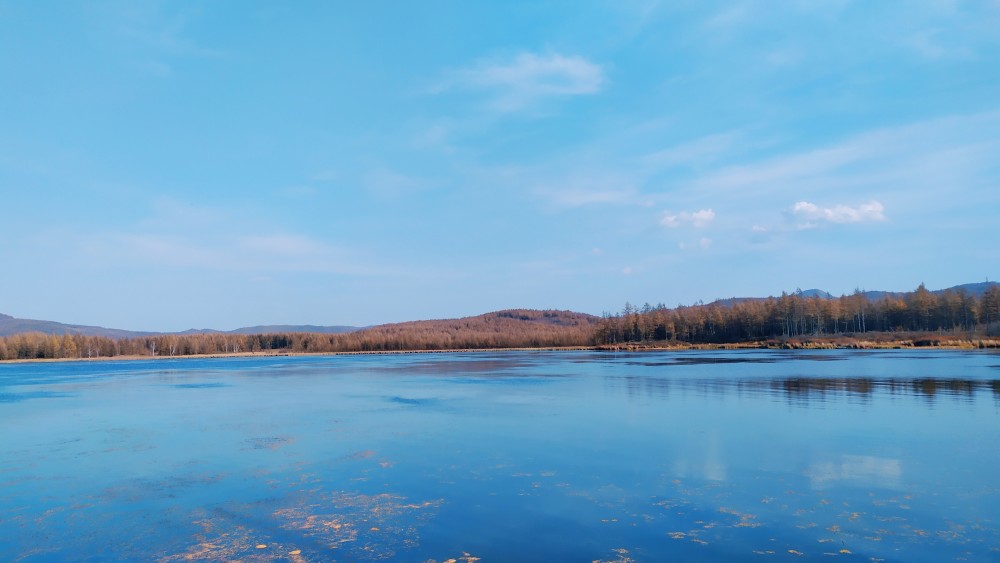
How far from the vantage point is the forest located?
85.2 m

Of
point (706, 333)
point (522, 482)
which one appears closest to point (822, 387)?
point (522, 482)

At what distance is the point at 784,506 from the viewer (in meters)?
8.80

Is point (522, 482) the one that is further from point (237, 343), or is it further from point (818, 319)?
point (237, 343)

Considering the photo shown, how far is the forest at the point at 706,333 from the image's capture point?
8525cm

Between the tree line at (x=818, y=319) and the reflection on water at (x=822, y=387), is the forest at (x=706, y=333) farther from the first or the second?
the reflection on water at (x=822, y=387)

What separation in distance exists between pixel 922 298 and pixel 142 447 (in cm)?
9871

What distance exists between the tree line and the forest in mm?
151

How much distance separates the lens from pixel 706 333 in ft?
358

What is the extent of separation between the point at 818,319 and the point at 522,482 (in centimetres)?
9884

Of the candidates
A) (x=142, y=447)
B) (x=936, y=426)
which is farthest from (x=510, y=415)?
(x=936, y=426)

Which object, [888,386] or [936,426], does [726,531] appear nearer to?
[936,426]

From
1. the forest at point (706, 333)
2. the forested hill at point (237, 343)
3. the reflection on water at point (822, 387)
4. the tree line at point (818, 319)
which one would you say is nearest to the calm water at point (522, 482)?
the reflection on water at point (822, 387)

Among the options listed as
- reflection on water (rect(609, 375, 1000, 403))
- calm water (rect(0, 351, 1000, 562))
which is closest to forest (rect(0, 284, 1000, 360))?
reflection on water (rect(609, 375, 1000, 403))

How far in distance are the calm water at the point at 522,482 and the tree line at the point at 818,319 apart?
247 feet
